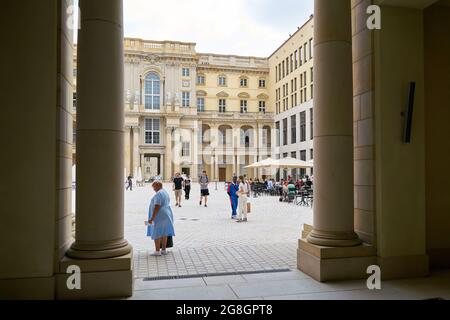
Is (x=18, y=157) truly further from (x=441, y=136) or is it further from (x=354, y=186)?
(x=441, y=136)

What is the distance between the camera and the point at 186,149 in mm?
57000

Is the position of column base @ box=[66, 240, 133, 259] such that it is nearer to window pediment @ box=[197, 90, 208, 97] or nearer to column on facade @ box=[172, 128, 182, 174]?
column on facade @ box=[172, 128, 182, 174]

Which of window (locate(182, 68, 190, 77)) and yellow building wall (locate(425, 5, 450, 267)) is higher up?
window (locate(182, 68, 190, 77))

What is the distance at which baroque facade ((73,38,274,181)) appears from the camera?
55.1m

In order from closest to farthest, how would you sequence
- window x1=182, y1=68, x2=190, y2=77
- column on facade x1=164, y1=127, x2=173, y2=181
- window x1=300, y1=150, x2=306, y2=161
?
window x1=300, y1=150, x2=306, y2=161 < column on facade x1=164, y1=127, x2=173, y2=181 < window x1=182, y1=68, x2=190, y2=77

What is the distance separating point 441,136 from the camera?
623cm

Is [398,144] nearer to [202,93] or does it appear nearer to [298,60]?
[298,60]

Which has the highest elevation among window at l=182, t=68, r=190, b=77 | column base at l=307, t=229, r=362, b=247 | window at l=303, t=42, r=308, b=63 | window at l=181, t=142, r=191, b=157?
window at l=182, t=68, r=190, b=77

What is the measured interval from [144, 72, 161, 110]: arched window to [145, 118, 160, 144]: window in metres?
2.14

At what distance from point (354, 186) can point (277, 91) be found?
53242 millimetres

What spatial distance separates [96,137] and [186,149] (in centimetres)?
5250

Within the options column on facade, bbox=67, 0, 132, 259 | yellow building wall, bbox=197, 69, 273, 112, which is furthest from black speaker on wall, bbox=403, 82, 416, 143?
yellow building wall, bbox=197, 69, 273, 112

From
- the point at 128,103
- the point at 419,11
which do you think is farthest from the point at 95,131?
the point at 128,103

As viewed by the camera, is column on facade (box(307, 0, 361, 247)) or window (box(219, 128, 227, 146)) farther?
window (box(219, 128, 227, 146))
